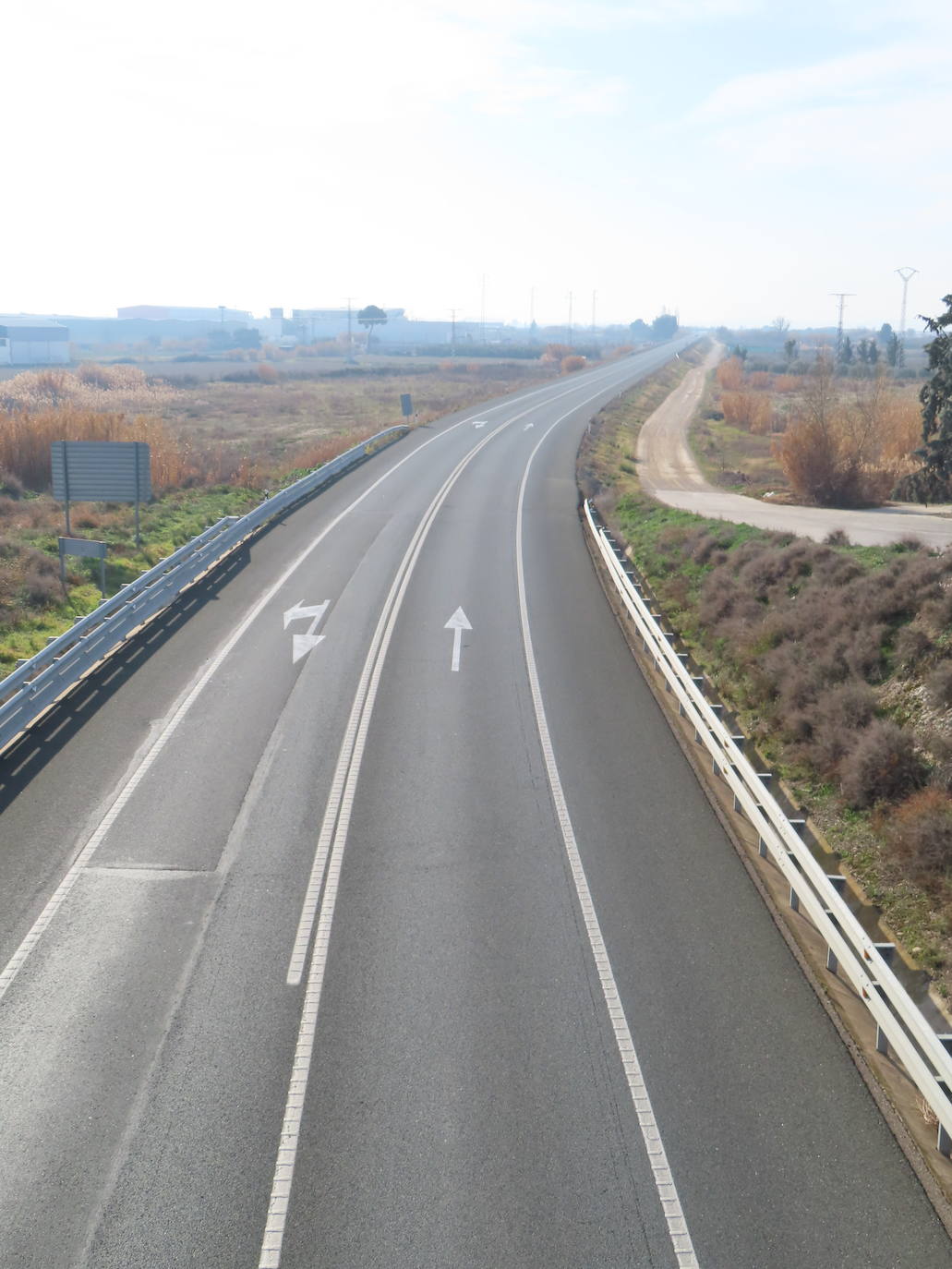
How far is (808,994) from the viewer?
8789 mm

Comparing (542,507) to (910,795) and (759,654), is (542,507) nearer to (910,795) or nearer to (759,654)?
(759,654)

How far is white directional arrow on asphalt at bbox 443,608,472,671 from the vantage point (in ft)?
59.4

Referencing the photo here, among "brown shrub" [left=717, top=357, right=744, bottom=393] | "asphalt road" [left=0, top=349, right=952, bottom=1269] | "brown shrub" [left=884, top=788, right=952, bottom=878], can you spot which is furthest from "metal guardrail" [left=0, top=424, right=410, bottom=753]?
"brown shrub" [left=717, top=357, right=744, bottom=393]

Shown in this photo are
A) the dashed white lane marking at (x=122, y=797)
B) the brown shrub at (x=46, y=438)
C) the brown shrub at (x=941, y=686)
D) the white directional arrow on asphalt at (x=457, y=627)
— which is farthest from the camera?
the brown shrub at (x=46, y=438)

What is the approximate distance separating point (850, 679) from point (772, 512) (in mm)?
19174

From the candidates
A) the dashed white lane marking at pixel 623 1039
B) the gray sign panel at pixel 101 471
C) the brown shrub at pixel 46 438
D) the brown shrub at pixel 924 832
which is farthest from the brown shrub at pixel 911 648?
the brown shrub at pixel 46 438

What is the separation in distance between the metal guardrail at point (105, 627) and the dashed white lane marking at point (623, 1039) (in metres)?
6.47

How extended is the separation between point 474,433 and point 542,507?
66.9ft

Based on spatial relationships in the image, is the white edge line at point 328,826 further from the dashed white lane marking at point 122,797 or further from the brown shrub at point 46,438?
the brown shrub at point 46,438

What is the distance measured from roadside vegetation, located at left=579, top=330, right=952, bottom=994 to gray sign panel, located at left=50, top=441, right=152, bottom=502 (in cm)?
1149

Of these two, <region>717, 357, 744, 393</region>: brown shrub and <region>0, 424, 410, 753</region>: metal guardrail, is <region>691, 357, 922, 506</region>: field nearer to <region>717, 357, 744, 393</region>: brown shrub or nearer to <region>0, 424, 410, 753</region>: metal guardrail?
<region>0, 424, 410, 753</region>: metal guardrail

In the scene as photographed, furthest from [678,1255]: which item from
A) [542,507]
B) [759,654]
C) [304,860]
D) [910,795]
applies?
Answer: [542,507]

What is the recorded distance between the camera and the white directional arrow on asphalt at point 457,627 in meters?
18.1

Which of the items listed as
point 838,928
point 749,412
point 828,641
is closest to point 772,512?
point 828,641
